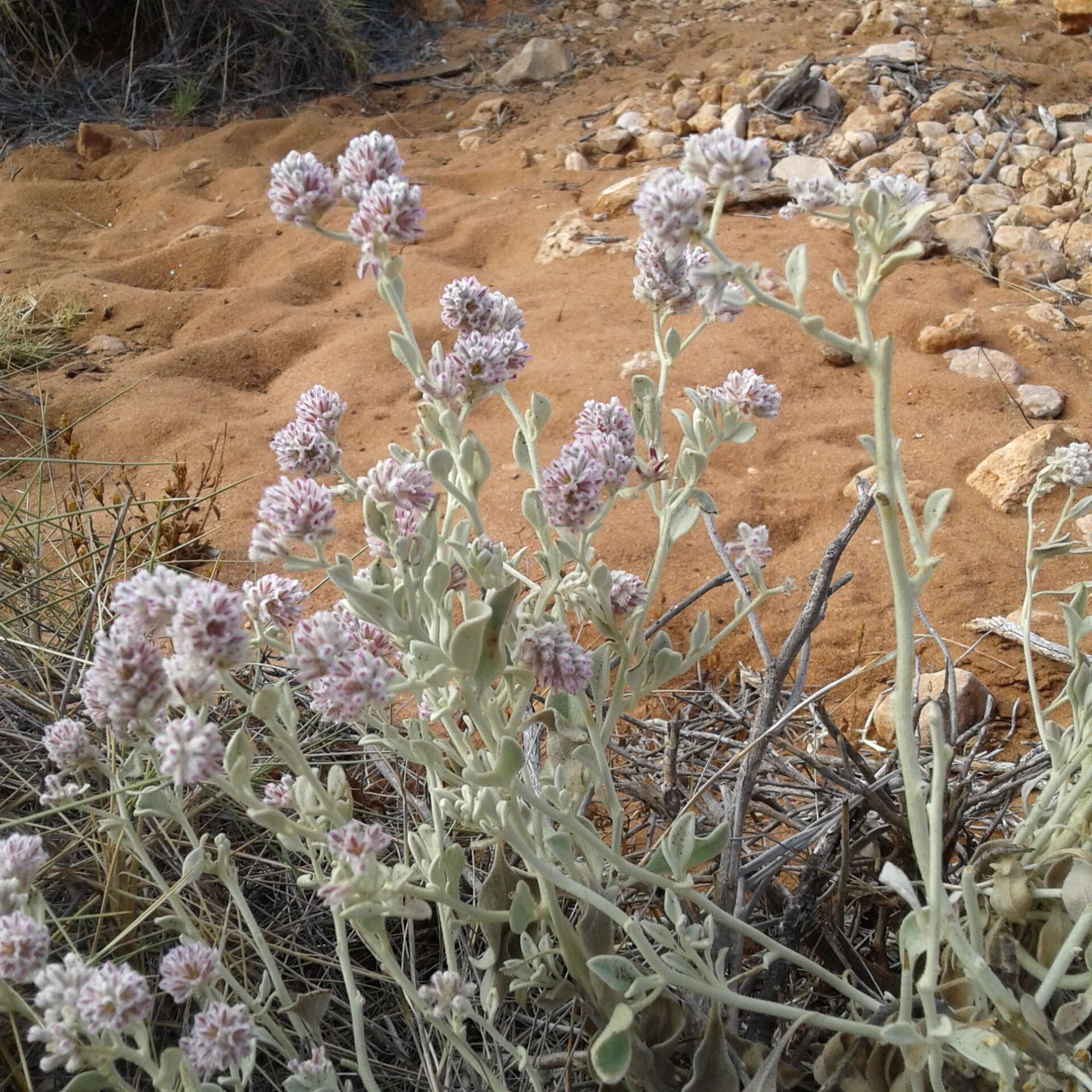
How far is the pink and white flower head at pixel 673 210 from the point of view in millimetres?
896

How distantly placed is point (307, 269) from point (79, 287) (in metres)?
1.00

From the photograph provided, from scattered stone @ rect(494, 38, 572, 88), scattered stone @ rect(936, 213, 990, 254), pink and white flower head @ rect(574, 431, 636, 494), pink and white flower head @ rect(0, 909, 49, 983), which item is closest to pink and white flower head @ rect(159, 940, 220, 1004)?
pink and white flower head @ rect(0, 909, 49, 983)

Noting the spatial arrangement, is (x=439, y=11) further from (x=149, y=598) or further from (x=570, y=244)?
(x=149, y=598)

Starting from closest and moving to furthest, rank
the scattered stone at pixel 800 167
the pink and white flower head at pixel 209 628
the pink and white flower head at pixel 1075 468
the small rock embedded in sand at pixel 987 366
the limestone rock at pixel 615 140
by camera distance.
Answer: the pink and white flower head at pixel 209 628 < the pink and white flower head at pixel 1075 468 < the small rock embedded in sand at pixel 987 366 < the scattered stone at pixel 800 167 < the limestone rock at pixel 615 140

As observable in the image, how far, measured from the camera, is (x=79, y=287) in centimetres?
489

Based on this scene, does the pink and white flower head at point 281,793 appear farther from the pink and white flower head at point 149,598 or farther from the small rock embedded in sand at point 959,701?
the small rock embedded in sand at point 959,701

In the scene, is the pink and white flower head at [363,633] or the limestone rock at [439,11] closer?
the pink and white flower head at [363,633]

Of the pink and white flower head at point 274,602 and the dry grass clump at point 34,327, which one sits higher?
the pink and white flower head at point 274,602

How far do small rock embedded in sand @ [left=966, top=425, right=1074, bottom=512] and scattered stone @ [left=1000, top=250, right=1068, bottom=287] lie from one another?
1.41 metres

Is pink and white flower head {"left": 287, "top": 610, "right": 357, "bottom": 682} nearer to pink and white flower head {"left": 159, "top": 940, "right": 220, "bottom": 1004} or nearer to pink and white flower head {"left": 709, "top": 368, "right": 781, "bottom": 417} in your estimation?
pink and white flower head {"left": 159, "top": 940, "right": 220, "bottom": 1004}

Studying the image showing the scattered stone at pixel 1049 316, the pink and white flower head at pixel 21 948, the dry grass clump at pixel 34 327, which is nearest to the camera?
the pink and white flower head at pixel 21 948

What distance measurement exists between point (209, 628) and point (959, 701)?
1849 millimetres

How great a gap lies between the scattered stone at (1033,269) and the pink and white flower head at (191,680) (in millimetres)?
4166

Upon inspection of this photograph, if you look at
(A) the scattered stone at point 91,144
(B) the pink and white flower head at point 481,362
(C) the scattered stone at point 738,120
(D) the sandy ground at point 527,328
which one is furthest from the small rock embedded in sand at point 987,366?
(A) the scattered stone at point 91,144
